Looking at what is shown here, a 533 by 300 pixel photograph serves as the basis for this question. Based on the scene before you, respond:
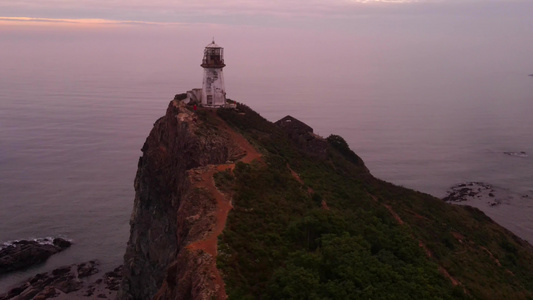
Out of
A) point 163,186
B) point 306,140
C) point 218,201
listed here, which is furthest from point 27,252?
point 218,201

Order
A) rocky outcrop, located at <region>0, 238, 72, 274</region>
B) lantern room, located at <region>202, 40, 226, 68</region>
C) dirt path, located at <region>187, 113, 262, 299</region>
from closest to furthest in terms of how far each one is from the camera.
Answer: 1. dirt path, located at <region>187, 113, 262, 299</region>
2. lantern room, located at <region>202, 40, 226, 68</region>
3. rocky outcrop, located at <region>0, 238, 72, 274</region>

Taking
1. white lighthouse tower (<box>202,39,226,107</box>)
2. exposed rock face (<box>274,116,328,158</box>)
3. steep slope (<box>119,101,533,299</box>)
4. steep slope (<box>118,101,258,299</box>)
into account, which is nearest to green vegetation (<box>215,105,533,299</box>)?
steep slope (<box>119,101,533,299</box>)

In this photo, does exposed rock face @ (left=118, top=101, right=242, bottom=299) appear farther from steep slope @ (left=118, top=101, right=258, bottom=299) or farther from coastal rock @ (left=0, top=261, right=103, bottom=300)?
coastal rock @ (left=0, top=261, right=103, bottom=300)

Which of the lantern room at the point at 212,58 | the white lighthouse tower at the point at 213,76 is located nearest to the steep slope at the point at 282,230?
the white lighthouse tower at the point at 213,76

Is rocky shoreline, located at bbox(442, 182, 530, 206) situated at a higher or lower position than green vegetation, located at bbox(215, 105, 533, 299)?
lower

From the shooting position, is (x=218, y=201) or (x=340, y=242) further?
(x=218, y=201)

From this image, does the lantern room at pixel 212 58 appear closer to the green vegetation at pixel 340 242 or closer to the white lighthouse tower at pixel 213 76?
the white lighthouse tower at pixel 213 76

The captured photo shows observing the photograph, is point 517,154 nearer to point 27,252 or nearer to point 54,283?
point 54,283
